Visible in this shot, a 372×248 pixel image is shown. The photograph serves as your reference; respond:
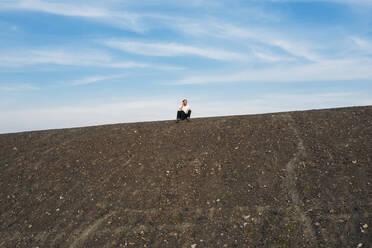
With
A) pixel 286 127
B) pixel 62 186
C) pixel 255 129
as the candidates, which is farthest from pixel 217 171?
pixel 62 186

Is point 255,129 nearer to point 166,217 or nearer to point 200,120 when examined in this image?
point 200,120

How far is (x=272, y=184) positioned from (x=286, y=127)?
16.6 feet

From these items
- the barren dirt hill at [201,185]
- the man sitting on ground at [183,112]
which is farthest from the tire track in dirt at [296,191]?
the man sitting on ground at [183,112]

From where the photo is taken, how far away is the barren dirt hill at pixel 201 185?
8.19 meters

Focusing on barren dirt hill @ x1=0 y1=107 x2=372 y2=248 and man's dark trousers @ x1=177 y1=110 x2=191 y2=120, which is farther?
man's dark trousers @ x1=177 y1=110 x2=191 y2=120

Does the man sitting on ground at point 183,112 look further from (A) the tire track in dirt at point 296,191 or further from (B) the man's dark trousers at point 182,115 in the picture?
(A) the tire track in dirt at point 296,191

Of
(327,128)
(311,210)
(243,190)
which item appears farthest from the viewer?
(327,128)

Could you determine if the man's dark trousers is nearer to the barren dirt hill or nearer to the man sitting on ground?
the man sitting on ground

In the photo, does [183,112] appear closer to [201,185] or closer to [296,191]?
[201,185]

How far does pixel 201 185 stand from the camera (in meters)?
10.4

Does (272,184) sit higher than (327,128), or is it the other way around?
(327,128)

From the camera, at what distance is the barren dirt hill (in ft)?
26.9

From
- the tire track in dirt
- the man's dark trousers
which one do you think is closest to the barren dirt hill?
the tire track in dirt

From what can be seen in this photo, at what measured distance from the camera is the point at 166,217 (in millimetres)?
9008
